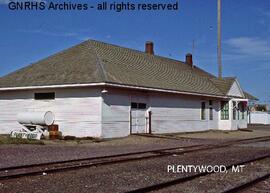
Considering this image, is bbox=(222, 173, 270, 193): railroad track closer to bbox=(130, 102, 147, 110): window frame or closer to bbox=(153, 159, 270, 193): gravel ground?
bbox=(153, 159, 270, 193): gravel ground

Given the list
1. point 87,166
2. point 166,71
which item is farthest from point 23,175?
point 166,71

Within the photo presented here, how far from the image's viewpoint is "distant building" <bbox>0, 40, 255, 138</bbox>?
78.5ft

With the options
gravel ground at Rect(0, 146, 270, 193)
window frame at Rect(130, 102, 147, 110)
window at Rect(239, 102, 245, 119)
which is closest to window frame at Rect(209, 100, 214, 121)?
window at Rect(239, 102, 245, 119)

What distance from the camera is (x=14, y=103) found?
27.4 metres

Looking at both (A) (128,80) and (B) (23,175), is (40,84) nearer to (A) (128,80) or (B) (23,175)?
(A) (128,80)

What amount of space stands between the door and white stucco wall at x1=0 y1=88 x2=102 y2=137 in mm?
3127

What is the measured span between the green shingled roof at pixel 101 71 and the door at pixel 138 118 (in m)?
1.34

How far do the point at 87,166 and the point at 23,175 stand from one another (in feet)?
7.64

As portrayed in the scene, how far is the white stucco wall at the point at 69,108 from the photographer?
23.7m

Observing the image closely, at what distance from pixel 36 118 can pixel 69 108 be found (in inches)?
75.3

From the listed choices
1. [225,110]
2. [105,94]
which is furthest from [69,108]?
[225,110]

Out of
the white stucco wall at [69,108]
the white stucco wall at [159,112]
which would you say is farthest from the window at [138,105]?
the white stucco wall at [69,108]

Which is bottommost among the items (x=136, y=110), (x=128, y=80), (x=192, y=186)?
(x=192, y=186)

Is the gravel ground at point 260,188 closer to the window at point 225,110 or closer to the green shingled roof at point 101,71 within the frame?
the green shingled roof at point 101,71
